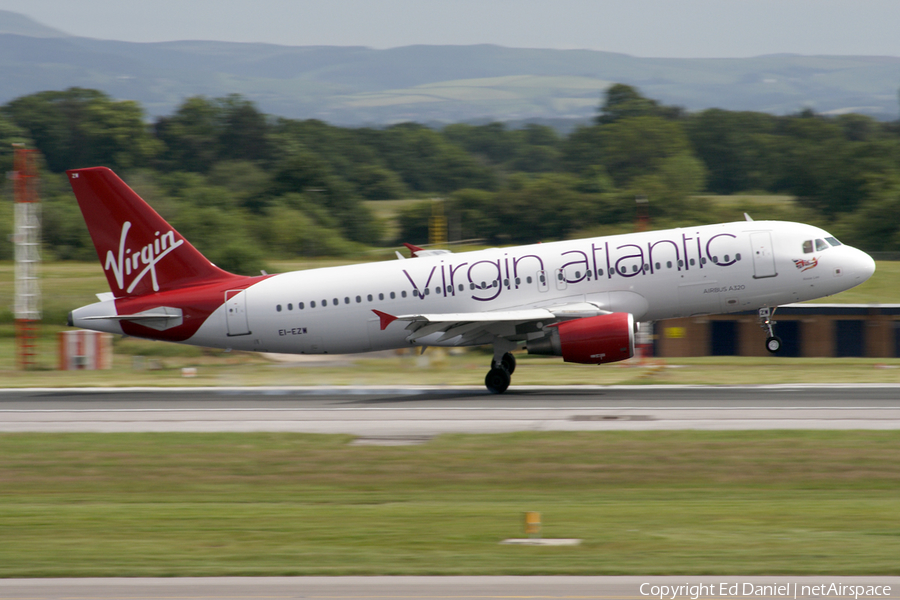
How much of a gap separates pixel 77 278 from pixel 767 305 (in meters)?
42.4

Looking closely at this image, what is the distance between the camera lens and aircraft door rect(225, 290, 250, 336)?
28719 mm

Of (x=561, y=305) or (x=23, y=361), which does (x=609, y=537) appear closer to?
(x=561, y=305)

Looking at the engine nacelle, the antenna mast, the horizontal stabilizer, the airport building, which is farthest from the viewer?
the airport building

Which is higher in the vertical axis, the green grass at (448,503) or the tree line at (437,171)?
the tree line at (437,171)

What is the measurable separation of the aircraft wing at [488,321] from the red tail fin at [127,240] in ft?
23.4

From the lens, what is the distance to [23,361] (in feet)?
119

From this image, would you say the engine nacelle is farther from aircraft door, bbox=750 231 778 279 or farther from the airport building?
the airport building

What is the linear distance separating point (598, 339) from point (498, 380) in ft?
11.8

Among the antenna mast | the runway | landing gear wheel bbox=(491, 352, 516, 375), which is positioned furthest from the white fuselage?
the antenna mast

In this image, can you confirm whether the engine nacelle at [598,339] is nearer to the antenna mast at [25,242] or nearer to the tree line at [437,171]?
the antenna mast at [25,242]

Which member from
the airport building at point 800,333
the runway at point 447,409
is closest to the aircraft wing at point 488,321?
the runway at point 447,409

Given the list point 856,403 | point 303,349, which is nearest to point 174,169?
point 303,349

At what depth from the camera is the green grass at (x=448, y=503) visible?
39.0ft

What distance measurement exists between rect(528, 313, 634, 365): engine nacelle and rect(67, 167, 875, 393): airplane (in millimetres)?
38
